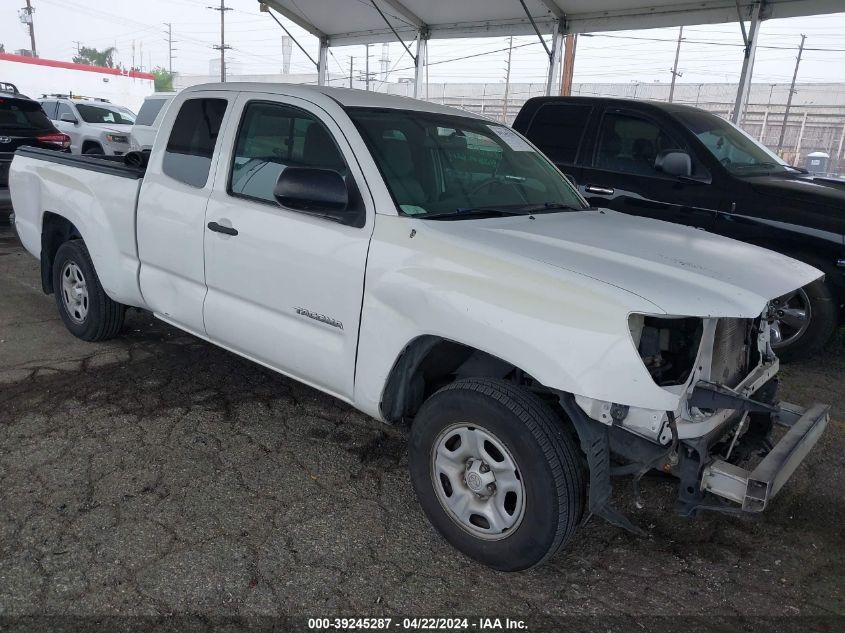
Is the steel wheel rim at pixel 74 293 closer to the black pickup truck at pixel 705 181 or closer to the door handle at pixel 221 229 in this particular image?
the door handle at pixel 221 229

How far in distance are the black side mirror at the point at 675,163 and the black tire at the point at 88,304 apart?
14.7 feet

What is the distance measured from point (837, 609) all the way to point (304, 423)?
277 cm

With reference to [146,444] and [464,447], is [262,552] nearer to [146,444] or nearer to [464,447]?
[464,447]

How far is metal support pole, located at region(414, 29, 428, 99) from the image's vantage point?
13.2m

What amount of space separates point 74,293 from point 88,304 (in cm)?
24

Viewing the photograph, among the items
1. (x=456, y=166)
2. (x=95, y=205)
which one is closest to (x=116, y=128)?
(x=95, y=205)

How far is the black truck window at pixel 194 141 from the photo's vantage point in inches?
152

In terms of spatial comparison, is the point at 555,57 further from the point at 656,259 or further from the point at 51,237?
the point at 656,259

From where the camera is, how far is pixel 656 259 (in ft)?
9.21

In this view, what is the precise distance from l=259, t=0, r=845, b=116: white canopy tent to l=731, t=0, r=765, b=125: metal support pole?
13 mm

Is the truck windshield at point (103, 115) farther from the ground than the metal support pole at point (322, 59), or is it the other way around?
the metal support pole at point (322, 59)

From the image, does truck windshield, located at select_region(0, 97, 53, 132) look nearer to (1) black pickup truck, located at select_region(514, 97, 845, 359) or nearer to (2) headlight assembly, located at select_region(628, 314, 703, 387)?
(1) black pickup truck, located at select_region(514, 97, 845, 359)

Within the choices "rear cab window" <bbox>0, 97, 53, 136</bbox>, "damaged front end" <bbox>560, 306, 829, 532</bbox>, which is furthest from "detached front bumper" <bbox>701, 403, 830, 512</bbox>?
"rear cab window" <bbox>0, 97, 53, 136</bbox>

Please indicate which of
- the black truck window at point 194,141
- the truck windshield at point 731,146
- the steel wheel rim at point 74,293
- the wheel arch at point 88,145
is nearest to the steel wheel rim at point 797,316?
the truck windshield at point 731,146
